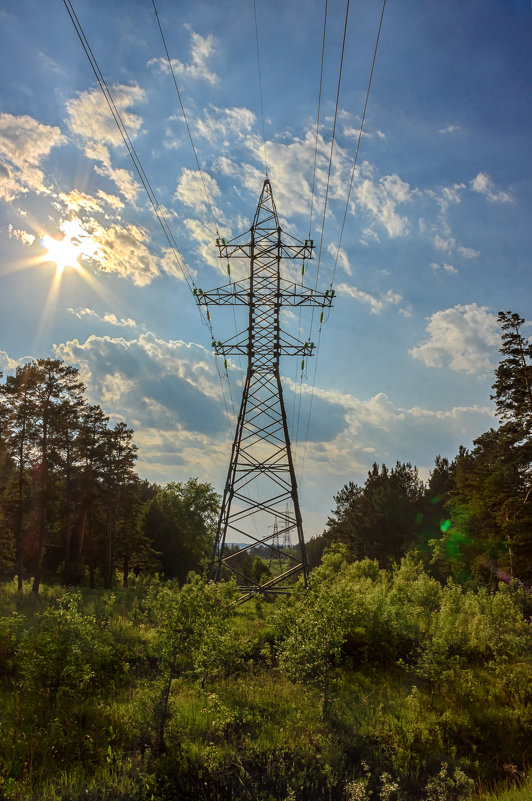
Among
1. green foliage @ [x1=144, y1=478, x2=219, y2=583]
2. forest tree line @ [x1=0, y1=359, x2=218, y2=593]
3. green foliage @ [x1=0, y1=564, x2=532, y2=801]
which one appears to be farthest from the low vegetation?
green foliage @ [x1=144, y1=478, x2=219, y2=583]

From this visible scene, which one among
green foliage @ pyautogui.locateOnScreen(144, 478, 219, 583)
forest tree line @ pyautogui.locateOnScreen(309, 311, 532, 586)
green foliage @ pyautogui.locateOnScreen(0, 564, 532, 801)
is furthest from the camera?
green foliage @ pyautogui.locateOnScreen(144, 478, 219, 583)

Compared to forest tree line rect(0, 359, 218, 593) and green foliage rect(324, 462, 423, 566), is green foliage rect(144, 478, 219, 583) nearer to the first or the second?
forest tree line rect(0, 359, 218, 593)

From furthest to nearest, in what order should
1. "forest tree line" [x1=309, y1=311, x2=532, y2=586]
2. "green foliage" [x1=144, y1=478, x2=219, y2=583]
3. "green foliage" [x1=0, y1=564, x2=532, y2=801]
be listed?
"green foliage" [x1=144, y1=478, x2=219, y2=583], "forest tree line" [x1=309, y1=311, x2=532, y2=586], "green foliage" [x1=0, y1=564, x2=532, y2=801]

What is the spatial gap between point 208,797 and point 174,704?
2260 millimetres

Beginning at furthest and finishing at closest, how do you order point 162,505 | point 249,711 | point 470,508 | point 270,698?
point 162,505, point 470,508, point 270,698, point 249,711

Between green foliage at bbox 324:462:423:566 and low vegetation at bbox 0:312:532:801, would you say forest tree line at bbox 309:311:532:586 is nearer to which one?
green foliage at bbox 324:462:423:566

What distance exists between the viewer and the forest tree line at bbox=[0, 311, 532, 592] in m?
28.0

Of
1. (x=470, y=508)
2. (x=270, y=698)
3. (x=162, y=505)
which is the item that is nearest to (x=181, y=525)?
(x=162, y=505)

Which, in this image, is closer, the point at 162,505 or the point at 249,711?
the point at 249,711

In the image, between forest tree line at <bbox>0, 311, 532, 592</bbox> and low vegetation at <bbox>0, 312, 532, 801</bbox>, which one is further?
forest tree line at <bbox>0, 311, 532, 592</bbox>

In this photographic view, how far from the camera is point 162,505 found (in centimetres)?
5653

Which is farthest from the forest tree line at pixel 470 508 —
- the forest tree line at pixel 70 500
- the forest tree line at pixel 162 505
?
the forest tree line at pixel 70 500

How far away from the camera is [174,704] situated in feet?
32.1

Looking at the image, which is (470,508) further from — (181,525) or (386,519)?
(181,525)
